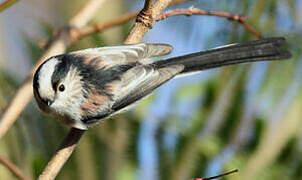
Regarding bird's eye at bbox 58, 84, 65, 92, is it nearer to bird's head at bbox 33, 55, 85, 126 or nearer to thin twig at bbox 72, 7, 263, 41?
bird's head at bbox 33, 55, 85, 126

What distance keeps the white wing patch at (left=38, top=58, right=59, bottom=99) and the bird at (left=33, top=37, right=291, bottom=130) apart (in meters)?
0.07

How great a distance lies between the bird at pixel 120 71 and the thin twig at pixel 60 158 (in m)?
0.10

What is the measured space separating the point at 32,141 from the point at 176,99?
2.21 ft

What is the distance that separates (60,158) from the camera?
163 centimetres

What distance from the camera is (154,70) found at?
204 centimetres

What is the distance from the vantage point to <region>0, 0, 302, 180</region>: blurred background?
2.11m

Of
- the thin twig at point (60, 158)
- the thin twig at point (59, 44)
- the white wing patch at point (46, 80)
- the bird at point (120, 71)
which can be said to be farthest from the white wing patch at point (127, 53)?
the thin twig at point (60, 158)

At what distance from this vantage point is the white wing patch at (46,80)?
179cm

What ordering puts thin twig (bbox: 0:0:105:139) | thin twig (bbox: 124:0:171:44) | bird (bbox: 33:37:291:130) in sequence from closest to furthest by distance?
thin twig (bbox: 0:0:105:139), thin twig (bbox: 124:0:171:44), bird (bbox: 33:37:291:130)

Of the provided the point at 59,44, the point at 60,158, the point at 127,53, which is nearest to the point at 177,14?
the point at 127,53

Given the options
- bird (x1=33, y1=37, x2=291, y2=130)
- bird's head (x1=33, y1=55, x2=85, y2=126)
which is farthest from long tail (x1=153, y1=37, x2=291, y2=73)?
bird's head (x1=33, y1=55, x2=85, y2=126)

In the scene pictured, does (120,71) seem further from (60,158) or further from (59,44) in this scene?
(60,158)

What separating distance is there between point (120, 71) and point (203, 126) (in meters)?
0.46

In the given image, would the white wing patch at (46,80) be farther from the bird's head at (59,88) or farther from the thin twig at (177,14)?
the thin twig at (177,14)
